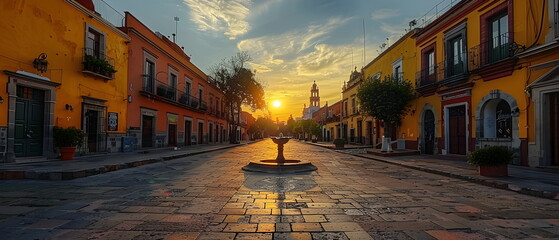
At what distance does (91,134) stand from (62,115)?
1.97 meters

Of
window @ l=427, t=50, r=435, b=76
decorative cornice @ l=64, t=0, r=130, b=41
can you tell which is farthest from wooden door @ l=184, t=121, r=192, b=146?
window @ l=427, t=50, r=435, b=76

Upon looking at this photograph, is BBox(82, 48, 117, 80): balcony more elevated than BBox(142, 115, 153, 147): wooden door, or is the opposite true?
BBox(82, 48, 117, 80): balcony

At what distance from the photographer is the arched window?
10.7m

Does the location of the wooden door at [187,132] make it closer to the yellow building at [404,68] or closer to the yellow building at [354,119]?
the yellow building at [354,119]

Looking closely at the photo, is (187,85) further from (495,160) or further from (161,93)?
(495,160)

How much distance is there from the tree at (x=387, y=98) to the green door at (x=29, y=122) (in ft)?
49.6

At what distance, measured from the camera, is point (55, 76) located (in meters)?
10.7

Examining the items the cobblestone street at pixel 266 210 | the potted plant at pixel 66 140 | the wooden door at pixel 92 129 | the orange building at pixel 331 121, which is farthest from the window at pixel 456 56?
the orange building at pixel 331 121

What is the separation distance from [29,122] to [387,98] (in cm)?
1593

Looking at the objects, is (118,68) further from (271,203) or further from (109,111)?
(271,203)

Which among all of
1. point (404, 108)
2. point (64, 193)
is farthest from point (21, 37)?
point (404, 108)

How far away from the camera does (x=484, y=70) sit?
445 inches

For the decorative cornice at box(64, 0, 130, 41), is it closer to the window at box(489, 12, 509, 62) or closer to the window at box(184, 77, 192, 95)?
the window at box(184, 77, 192, 95)

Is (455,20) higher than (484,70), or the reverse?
Result: (455,20)
